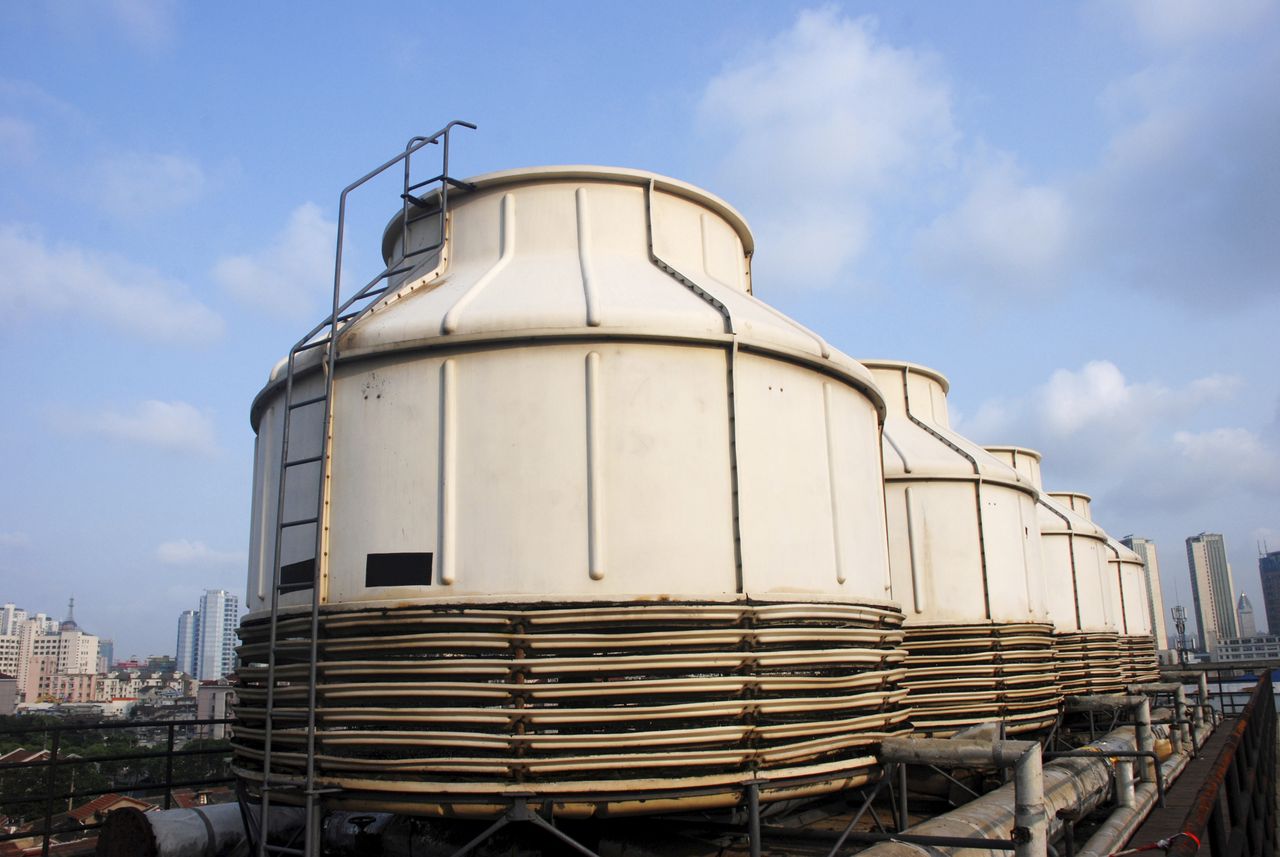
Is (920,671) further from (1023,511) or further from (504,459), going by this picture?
(504,459)

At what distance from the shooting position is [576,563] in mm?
8211

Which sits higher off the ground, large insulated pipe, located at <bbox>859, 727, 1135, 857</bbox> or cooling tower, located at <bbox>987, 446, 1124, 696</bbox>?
cooling tower, located at <bbox>987, 446, 1124, 696</bbox>

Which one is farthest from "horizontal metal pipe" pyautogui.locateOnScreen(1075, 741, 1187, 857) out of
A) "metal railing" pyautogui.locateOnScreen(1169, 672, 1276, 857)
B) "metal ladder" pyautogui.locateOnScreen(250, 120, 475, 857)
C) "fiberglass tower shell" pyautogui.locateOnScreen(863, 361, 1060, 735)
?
"metal ladder" pyautogui.locateOnScreen(250, 120, 475, 857)

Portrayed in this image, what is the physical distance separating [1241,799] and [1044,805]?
26.2 feet

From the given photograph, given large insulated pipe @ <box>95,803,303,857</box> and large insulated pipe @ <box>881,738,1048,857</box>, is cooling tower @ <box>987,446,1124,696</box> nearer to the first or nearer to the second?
large insulated pipe @ <box>881,738,1048,857</box>

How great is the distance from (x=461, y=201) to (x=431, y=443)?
11.8 feet

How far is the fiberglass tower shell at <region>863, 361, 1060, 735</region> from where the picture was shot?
15.7 meters

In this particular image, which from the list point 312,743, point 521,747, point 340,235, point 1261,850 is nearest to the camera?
point 521,747

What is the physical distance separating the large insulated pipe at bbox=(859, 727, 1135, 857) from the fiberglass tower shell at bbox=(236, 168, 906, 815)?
896 mm

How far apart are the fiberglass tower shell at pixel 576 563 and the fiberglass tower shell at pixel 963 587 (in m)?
6.38

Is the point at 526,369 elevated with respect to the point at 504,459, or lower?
elevated

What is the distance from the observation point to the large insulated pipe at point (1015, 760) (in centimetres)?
813

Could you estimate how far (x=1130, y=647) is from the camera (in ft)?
101

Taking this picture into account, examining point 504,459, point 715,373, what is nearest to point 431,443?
point 504,459
